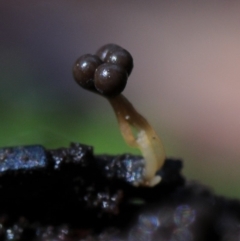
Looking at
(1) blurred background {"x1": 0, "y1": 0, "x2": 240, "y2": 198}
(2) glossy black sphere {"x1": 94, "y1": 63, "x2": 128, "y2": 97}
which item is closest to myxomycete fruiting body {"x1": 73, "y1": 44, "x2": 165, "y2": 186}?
(2) glossy black sphere {"x1": 94, "y1": 63, "x2": 128, "y2": 97}

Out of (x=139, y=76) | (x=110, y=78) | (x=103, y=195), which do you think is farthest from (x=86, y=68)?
(x=139, y=76)

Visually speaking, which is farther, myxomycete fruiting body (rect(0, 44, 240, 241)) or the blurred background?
the blurred background

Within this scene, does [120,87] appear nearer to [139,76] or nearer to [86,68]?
[86,68]

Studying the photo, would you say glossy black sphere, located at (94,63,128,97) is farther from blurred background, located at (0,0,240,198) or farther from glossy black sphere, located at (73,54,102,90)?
blurred background, located at (0,0,240,198)

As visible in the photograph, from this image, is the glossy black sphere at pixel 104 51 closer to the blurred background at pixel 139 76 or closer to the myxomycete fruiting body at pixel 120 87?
the myxomycete fruiting body at pixel 120 87

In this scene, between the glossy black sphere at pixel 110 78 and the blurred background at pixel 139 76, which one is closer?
the glossy black sphere at pixel 110 78

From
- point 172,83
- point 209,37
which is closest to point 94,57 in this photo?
point 172,83

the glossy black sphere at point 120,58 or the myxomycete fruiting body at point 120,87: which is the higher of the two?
the glossy black sphere at point 120,58

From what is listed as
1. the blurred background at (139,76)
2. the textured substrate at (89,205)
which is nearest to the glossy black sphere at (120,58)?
the textured substrate at (89,205)
